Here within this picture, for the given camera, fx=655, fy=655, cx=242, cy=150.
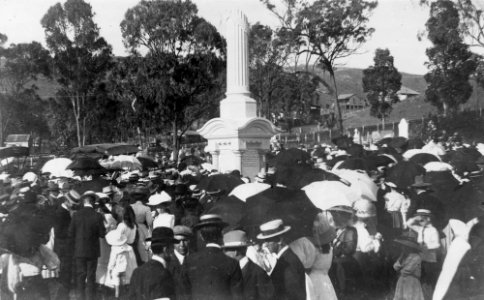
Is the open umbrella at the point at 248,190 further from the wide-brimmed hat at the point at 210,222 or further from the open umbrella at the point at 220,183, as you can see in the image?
the wide-brimmed hat at the point at 210,222

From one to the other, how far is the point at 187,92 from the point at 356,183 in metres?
28.7

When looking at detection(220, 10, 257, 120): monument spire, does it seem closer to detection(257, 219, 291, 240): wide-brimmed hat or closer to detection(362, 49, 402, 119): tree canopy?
detection(257, 219, 291, 240): wide-brimmed hat

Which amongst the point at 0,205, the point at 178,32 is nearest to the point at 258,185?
the point at 0,205

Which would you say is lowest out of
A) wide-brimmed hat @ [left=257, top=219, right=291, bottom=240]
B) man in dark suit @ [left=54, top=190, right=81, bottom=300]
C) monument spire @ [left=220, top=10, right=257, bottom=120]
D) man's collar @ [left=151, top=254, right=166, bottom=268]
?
man in dark suit @ [left=54, top=190, right=81, bottom=300]

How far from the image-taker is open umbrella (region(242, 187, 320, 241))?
604 cm

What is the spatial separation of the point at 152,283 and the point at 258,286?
35.0 inches

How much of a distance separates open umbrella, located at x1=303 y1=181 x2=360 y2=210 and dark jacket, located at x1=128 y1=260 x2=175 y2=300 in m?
2.38

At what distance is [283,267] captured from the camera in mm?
5633

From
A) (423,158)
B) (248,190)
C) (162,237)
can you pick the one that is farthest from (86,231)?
(423,158)

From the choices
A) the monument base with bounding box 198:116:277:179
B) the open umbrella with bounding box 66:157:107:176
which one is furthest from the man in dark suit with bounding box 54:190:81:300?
the monument base with bounding box 198:116:277:179

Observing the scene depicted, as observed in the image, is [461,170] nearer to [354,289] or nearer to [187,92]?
[354,289]

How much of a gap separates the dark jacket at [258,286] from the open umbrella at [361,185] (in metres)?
3.06

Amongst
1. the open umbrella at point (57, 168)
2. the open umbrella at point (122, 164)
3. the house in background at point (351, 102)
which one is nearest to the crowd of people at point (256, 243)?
the open umbrella at point (57, 168)

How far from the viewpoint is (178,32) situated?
3566 cm
